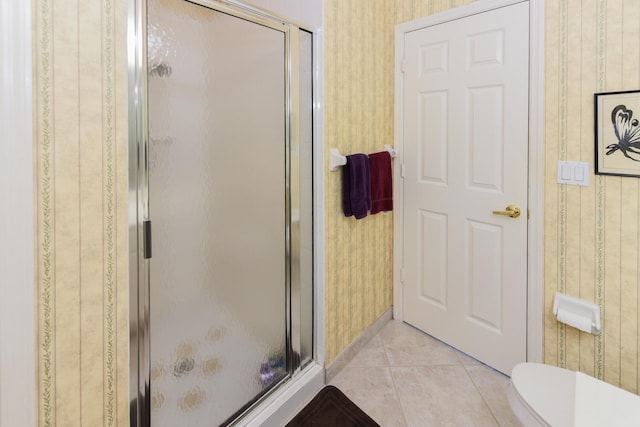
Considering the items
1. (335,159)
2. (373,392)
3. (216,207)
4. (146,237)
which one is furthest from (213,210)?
(373,392)

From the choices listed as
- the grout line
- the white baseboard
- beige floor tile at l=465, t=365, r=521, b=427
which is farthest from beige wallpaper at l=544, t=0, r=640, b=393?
the white baseboard

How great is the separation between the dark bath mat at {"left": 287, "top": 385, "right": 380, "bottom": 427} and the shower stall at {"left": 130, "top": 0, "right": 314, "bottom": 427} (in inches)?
7.5

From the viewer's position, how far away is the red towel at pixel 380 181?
2.18 meters

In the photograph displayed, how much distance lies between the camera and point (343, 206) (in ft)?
6.64

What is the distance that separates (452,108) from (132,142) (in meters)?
1.80

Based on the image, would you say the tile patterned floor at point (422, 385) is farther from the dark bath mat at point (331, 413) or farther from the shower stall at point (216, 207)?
the shower stall at point (216, 207)

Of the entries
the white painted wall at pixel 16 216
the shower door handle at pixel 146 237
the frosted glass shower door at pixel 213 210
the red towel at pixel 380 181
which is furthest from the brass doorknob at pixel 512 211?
the white painted wall at pixel 16 216

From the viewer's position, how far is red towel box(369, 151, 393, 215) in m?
2.18

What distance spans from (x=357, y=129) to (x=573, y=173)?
Answer: 1101 millimetres

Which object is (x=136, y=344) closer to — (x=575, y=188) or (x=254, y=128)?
(x=254, y=128)

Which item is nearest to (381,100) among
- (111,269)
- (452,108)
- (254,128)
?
(452,108)

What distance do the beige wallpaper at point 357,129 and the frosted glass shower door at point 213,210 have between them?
0.35 metres

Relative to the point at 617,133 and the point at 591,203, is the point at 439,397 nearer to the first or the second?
the point at 591,203

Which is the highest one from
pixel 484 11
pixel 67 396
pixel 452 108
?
pixel 484 11
